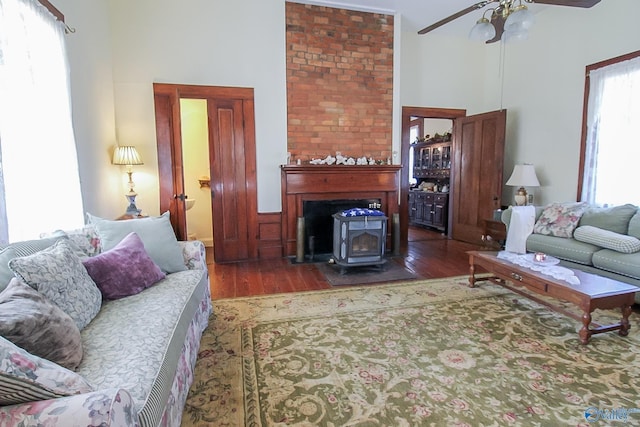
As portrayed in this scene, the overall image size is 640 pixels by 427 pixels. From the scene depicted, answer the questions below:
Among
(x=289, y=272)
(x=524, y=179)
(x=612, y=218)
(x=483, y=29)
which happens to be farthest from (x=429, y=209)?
(x=483, y=29)

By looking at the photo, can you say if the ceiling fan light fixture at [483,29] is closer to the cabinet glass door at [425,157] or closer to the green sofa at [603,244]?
the green sofa at [603,244]

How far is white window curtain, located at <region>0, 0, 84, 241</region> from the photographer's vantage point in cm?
193

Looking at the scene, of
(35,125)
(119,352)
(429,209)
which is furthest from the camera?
(429,209)

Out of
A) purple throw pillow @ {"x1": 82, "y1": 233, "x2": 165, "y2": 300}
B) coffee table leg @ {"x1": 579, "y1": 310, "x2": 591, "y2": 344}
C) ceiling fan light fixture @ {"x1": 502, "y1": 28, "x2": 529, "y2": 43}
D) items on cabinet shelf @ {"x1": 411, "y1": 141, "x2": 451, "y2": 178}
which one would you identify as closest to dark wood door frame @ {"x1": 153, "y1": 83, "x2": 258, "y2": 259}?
purple throw pillow @ {"x1": 82, "y1": 233, "x2": 165, "y2": 300}

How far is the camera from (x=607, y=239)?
304 cm

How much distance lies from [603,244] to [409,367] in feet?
8.05

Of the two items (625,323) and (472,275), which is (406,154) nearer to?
(472,275)

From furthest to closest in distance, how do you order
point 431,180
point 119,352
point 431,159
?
point 431,180
point 431,159
point 119,352

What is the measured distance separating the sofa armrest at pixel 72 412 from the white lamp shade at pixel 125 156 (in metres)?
3.32

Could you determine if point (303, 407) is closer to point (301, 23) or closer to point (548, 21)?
point (301, 23)

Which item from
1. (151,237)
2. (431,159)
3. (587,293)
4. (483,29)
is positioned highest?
(483,29)

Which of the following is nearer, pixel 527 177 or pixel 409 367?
pixel 409 367

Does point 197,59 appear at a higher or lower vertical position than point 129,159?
higher

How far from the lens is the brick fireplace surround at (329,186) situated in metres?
4.32
